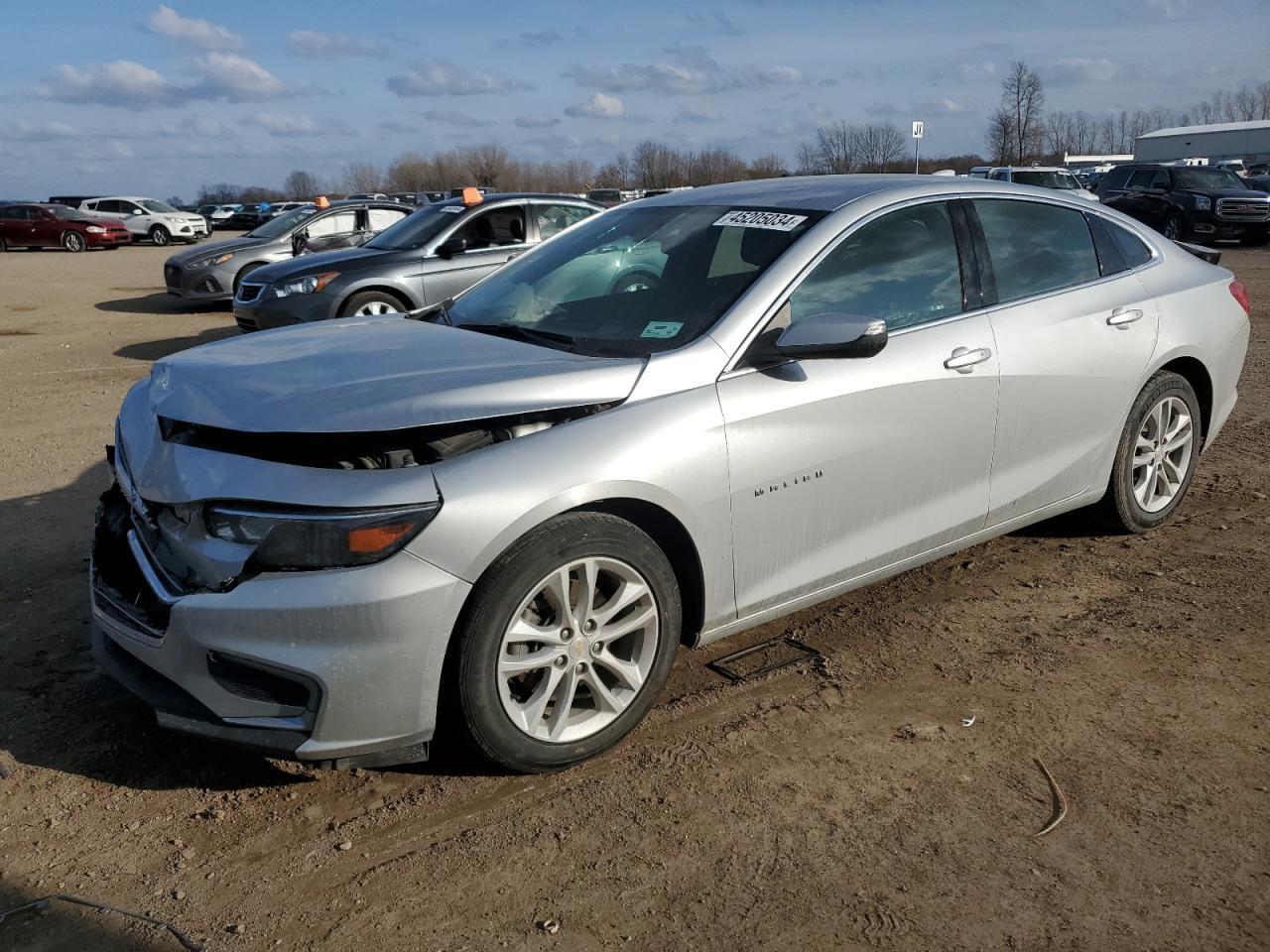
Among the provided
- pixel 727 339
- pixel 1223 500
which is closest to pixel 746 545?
pixel 727 339

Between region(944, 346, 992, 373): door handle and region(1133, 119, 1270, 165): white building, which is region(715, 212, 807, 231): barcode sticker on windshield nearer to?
region(944, 346, 992, 373): door handle

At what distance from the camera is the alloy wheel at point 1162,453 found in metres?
4.92

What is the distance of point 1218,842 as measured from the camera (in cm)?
283

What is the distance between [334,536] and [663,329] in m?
1.37

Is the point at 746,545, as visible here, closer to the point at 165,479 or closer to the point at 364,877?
the point at 364,877

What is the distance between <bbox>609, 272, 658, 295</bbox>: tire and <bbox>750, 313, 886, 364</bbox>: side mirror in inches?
28.0

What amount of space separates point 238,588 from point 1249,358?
381 inches

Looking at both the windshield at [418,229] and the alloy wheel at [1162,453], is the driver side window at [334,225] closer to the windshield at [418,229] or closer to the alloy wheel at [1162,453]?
the windshield at [418,229]

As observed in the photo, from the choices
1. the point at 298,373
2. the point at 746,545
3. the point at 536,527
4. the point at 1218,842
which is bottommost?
the point at 1218,842

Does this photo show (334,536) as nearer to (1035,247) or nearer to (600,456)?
(600,456)

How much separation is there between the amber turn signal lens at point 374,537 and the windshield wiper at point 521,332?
3.69 feet

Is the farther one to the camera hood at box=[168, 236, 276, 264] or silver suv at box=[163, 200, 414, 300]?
hood at box=[168, 236, 276, 264]

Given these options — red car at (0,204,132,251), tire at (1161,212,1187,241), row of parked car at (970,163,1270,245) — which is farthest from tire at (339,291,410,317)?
red car at (0,204,132,251)

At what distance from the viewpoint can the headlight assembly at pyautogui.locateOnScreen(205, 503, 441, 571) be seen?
9.00 ft
